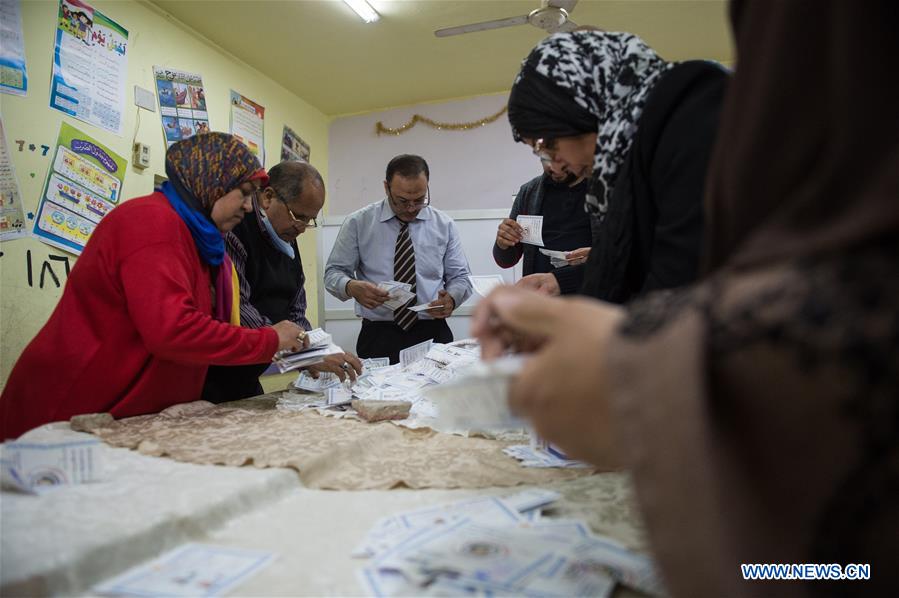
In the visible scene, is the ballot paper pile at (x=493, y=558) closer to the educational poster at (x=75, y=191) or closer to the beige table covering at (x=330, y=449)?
the beige table covering at (x=330, y=449)

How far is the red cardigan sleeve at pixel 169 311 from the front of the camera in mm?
1618

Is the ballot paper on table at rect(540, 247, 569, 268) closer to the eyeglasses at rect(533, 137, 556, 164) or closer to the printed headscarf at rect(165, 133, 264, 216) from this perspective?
the eyeglasses at rect(533, 137, 556, 164)

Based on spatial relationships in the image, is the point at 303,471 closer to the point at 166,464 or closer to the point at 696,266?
the point at 166,464

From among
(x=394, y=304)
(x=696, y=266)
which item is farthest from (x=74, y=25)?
(x=696, y=266)

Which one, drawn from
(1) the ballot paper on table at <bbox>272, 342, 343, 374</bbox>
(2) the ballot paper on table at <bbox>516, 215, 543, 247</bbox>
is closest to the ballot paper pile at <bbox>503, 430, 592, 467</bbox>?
(1) the ballot paper on table at <bbox>272, 342, 343, 374</bbox>

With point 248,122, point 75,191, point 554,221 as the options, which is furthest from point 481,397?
point 248,122

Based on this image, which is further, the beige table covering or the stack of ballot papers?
the stack of ballot papers

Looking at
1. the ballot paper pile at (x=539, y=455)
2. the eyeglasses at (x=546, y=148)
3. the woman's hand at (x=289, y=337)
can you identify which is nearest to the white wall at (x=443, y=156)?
the woman's hand at (x=289, y=337)

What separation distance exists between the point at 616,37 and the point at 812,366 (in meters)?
1.21

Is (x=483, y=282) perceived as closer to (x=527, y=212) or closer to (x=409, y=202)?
(x=527, y=212)

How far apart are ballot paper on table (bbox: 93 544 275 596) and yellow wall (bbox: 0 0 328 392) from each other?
1.09 meters

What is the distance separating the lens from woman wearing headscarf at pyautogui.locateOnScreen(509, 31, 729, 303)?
1.07m

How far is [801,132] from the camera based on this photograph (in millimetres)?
504

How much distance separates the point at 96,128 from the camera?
3.27 metres
